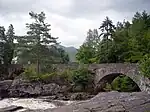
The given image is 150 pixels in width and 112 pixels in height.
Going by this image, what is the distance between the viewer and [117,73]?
118 ft

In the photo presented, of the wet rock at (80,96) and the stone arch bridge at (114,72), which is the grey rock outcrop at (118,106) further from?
the wet rock at (80,96)

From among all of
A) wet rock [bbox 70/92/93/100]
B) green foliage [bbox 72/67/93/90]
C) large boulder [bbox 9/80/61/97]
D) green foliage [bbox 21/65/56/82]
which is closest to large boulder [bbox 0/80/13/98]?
large boulder [bbox 9/80/61/97]

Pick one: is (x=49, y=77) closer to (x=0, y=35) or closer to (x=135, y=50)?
(x=135, y=50)

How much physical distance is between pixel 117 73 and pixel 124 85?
1908 mm

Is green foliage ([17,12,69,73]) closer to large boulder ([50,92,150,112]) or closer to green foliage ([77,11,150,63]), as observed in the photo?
green foliage ([77,11,150,63])

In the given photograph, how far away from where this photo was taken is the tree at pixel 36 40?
45594mm

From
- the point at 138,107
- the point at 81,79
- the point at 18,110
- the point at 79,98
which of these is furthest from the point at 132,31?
the point at 138,107

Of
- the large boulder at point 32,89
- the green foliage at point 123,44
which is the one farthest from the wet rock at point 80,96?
the green foliage at point 123,44

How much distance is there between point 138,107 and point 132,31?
26395 mm

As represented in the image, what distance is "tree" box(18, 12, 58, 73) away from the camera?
45.6 m

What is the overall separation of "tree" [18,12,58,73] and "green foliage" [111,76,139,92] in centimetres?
1255

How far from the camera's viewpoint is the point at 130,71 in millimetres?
33125

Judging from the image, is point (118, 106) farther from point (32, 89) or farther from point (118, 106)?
point (32, 89)

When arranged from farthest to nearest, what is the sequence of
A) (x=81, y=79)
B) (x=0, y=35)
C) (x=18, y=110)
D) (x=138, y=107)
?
(x=0, y=35) < (x=81, y=79) < (x=18, y=110) < (x=138, y=107)
